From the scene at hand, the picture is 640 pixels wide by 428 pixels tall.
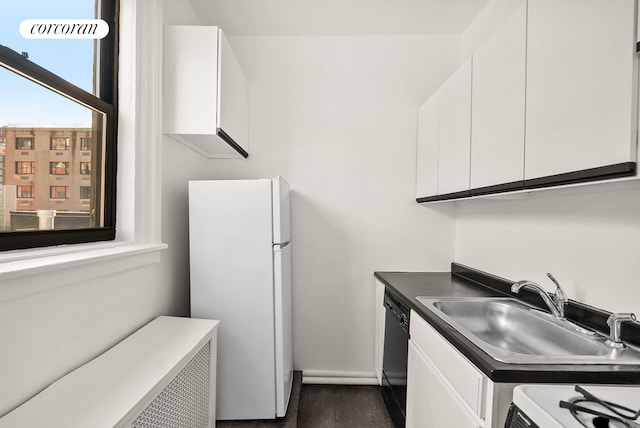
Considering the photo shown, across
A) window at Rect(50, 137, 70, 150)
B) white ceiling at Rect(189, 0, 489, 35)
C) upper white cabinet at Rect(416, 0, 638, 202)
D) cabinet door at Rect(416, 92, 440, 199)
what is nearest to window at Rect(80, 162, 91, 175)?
window at Rect(50, 137, 70, 150)

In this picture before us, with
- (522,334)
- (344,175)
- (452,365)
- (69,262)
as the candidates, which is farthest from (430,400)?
(344,175)

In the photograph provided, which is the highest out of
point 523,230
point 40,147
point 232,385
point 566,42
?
point 566,42

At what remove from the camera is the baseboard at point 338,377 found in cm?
264

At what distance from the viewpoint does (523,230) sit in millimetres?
1822

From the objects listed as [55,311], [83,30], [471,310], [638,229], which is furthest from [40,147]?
[638,229]

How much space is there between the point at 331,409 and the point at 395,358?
654 mm

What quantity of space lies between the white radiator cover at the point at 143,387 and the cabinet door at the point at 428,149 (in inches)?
67.3

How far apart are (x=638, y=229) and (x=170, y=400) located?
1877mm

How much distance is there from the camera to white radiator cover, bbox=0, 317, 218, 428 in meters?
0.93

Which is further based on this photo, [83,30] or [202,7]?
[202,7]

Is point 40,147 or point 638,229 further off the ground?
point 40,147

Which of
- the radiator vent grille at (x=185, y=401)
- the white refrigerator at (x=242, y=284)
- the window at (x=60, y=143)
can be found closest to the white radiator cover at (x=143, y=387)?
the radiator vent grille at (x=185, y=401)

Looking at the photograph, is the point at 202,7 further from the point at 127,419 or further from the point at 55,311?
the point at 127,419

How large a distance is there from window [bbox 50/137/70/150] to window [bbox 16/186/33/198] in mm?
195
